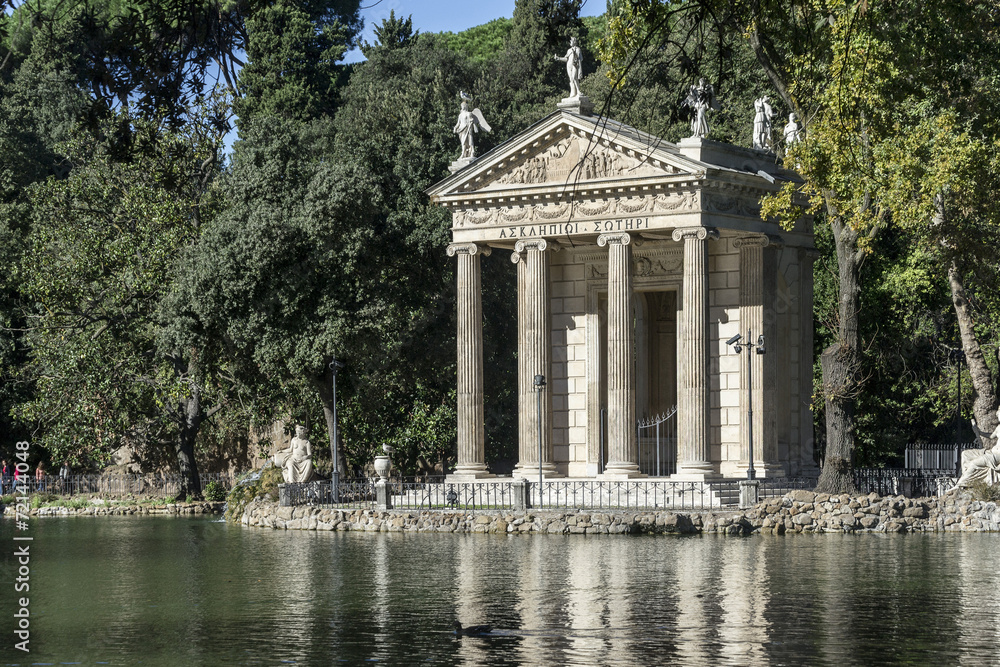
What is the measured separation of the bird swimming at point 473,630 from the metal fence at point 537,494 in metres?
17.4

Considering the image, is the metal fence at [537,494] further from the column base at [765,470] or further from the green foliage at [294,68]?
the green foliage at [294,68]

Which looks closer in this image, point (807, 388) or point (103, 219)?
point (807, 388)

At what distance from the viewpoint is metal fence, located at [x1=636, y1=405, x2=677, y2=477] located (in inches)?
1711

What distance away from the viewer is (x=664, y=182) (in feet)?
126

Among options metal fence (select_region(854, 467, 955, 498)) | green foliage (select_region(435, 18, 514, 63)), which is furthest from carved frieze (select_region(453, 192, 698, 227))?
green foliage (select_region(435, 18, 514, 63))

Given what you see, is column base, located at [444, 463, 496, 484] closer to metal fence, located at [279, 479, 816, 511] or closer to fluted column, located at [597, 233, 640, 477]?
metal fence, located at [279, 479, 816, 511]

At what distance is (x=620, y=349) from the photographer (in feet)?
129

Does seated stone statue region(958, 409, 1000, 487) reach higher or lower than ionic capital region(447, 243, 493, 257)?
lower

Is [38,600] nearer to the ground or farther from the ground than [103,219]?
nearer to the ground

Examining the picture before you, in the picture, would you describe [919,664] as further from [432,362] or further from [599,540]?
[432,362]

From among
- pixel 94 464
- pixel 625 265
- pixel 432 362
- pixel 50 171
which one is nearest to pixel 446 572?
pixel 625 265

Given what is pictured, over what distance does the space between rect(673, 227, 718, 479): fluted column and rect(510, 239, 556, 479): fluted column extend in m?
4.09

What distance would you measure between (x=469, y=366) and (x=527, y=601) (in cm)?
2237

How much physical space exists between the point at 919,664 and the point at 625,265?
25908 mm
